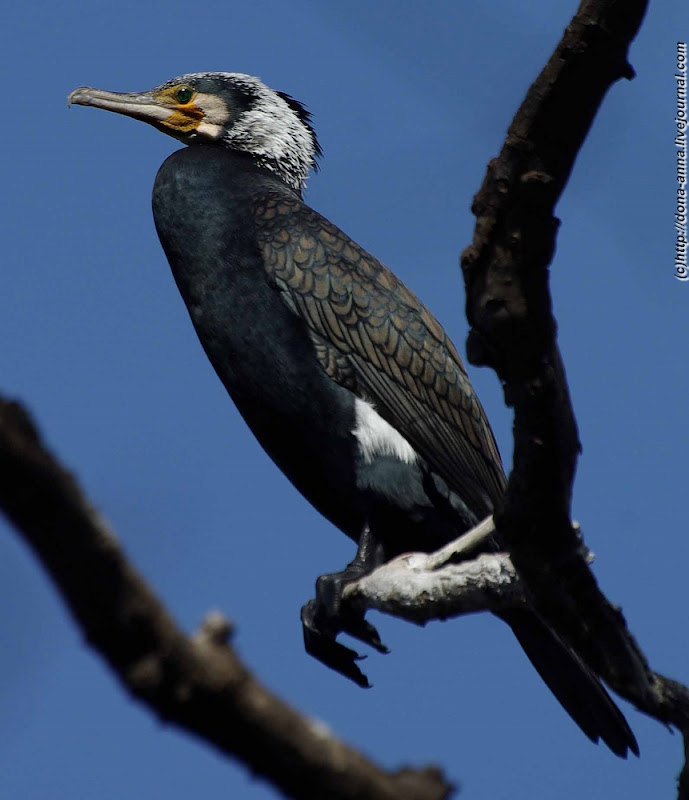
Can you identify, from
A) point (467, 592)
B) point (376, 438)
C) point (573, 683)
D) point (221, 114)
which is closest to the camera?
point (467, 592)

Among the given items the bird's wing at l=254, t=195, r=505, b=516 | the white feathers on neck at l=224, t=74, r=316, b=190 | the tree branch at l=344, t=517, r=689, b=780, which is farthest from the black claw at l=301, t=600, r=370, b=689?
the white feathers on neck at l=224, t=74, r=316, b=190

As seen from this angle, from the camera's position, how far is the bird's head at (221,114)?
5645mm

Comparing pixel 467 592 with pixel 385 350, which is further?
pixel 385 350

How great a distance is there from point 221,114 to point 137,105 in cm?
40

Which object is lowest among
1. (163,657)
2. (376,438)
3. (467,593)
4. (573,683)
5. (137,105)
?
(163,657)

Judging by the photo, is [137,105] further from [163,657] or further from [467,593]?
[163,657]

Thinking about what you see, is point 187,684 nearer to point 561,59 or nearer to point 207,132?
point 561,59

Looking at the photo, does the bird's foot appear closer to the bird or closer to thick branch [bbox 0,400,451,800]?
the bird

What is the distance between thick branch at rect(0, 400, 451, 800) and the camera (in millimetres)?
1281

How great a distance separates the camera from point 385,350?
4773 mm

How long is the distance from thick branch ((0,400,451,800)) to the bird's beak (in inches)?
182

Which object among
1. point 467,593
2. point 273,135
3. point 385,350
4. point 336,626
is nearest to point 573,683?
point 336,626

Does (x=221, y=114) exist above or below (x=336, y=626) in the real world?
above

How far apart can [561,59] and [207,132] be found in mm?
3649
